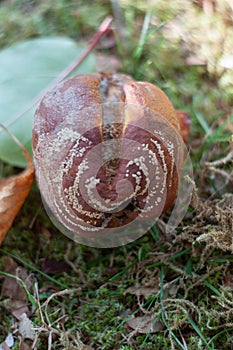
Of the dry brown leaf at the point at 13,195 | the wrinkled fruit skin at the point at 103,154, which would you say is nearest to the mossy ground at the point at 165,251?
the dry brown leaf at the point at 13,195

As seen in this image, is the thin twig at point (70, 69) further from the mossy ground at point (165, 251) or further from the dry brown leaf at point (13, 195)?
the dry brown leaf at point (13, 195)

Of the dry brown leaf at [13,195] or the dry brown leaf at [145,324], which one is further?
the dry brown leaf at [13,195]

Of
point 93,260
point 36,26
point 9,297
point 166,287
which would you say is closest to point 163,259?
point 166,287

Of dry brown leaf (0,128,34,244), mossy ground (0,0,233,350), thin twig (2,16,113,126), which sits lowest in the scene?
mossy ground (0,0,233,350)

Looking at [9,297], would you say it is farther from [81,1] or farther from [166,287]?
[81,1]

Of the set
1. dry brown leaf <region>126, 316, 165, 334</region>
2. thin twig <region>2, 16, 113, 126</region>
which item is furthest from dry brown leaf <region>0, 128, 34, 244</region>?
dry brown leaf <region>126, 316, 165, 334</region>

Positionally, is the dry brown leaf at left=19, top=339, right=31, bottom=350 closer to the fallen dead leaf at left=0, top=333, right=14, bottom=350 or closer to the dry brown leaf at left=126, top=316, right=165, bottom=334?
the fallen dead leaf at left=0, top=333, right=14, bottom=350

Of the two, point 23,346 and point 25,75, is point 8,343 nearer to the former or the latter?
point 23,346
